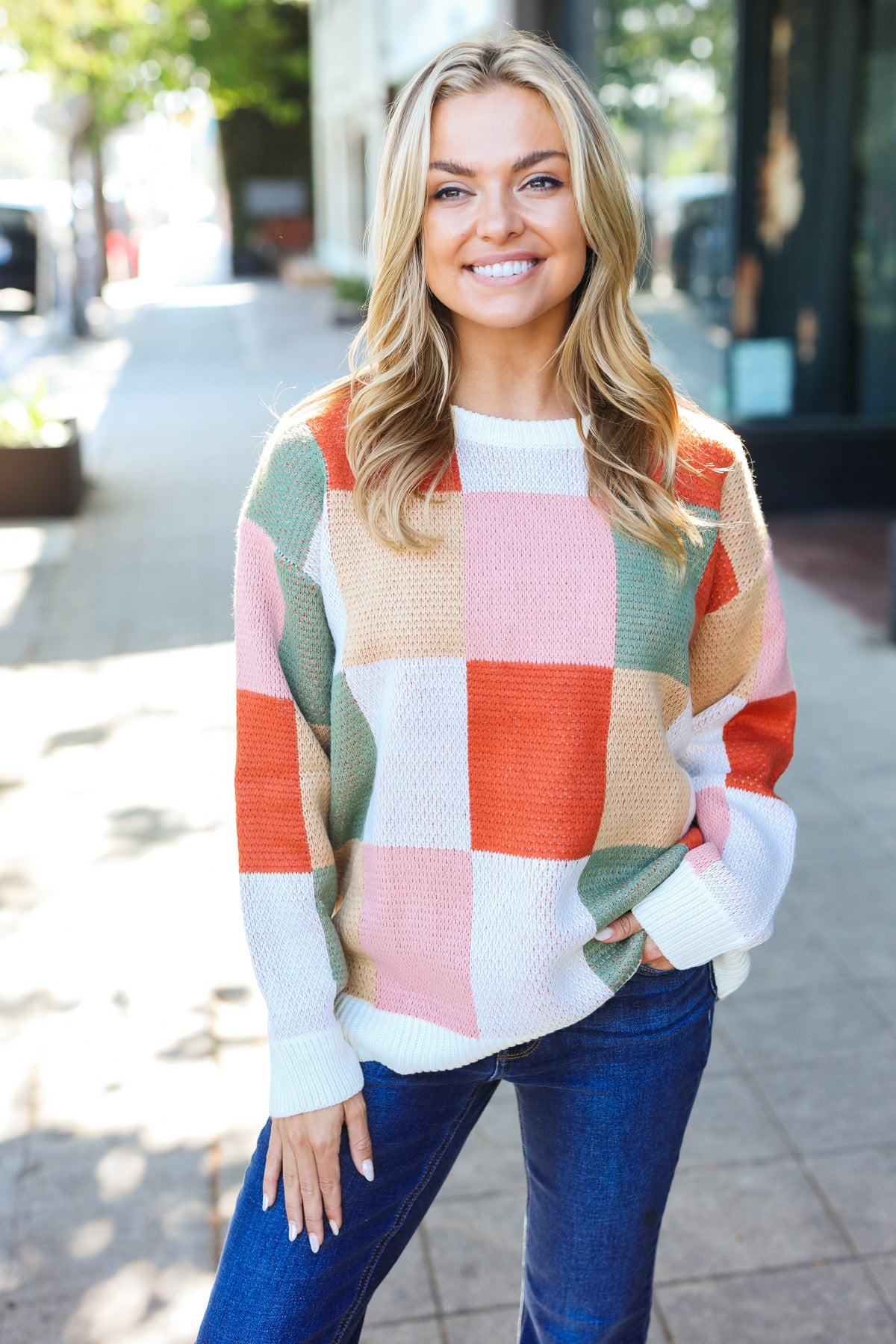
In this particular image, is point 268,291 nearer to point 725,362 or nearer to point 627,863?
point 725,362

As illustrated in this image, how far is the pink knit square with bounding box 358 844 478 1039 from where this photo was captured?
1.70 metres

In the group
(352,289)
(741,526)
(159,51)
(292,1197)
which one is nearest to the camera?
(292,1197)

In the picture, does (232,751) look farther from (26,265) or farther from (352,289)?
(26,265)

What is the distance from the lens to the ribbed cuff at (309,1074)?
166 centimetres

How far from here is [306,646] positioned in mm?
1707

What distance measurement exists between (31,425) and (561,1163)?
8.58 metres

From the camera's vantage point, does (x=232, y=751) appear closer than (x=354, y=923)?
No

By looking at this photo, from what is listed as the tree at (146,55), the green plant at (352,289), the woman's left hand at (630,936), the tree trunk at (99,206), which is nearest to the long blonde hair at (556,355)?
the woman's left hand at (630,936)

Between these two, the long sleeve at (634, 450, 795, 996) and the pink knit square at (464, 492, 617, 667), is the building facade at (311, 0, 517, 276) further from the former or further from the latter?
the pink knit square at (464, 492, 617, 667)

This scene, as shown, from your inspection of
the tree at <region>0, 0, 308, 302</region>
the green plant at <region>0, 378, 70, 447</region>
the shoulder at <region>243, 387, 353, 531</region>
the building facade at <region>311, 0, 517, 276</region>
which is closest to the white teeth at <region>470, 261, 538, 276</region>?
the shoulder at <region>243, 387, 353, 531</region>

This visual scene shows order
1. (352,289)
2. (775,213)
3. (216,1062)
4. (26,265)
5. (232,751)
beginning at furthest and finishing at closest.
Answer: (26,265) → (352,289) → (775,213) → (232,751) → (216,1062)

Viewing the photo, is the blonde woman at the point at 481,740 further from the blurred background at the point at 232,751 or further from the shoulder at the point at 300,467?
the blurred background at the point at 232,751

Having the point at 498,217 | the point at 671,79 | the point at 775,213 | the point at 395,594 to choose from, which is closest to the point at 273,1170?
the point at 395,594

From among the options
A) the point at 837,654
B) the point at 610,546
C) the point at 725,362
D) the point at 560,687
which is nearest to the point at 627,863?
the point at 560,687
